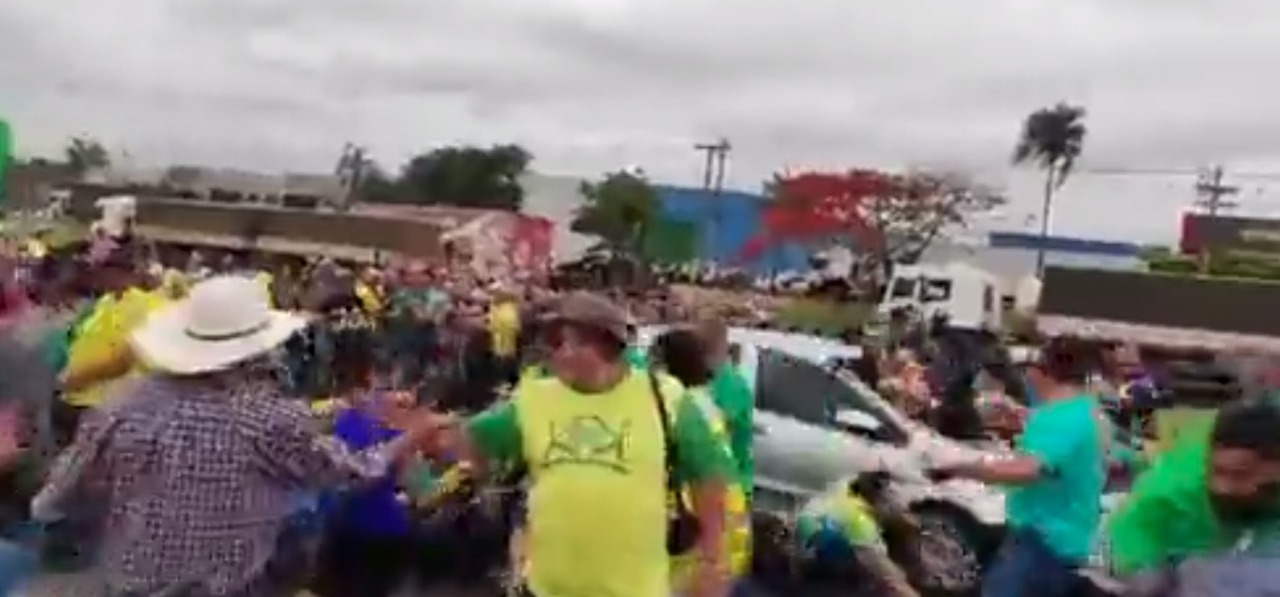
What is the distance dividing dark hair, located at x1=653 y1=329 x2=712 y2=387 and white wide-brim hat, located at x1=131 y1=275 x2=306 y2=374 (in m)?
3.65

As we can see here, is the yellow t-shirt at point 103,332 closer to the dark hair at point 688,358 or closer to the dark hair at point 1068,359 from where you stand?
the dark hair at point 688,358

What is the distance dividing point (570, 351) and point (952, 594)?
244 inches

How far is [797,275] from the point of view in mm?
84938

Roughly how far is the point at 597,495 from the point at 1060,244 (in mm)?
113793

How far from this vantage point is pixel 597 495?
5.06m

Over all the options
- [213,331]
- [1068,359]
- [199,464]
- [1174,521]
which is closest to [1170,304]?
[1068,359]

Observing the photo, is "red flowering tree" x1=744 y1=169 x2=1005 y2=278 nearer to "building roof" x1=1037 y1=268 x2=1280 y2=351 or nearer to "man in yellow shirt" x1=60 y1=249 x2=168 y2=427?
"building roof" x1=1037 y1=268 x2=1280 y2=351

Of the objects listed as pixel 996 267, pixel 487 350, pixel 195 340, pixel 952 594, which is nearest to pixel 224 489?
pixel 195 340

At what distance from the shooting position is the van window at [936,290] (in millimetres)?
50469

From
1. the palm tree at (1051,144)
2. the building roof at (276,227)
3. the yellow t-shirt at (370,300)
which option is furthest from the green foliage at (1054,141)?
the yellow t-shirt at (370,300)

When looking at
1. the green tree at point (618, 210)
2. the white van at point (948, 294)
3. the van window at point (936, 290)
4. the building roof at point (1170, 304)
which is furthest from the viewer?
the green tree at point (618, 210)

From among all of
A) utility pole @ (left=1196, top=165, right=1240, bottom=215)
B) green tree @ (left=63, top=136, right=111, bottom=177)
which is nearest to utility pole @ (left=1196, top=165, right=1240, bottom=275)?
utility pole @ (left=1196, top=165, right=1240, bottom=215)

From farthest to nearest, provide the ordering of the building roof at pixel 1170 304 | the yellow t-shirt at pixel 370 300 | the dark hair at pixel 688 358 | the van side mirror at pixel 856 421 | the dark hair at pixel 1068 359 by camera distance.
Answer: the building roof at pixel 1170 304, the yellow t-shirt at pixel 370 300, the van side mirror at pixel 856 421, the dark hair at pixel 688 358, the dark hair at pixel 1068 359

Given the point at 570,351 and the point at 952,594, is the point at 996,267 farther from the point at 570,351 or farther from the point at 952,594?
the point at 570,351
